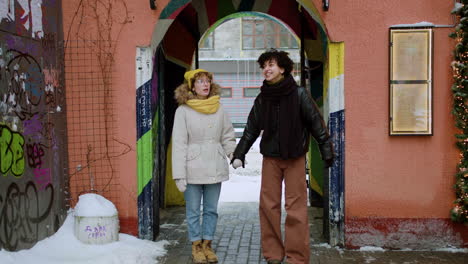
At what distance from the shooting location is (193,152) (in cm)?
486

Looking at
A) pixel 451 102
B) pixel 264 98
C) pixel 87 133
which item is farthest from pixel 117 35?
pixel 451 102

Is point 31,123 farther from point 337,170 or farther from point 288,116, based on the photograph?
point 337,170

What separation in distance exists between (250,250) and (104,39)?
2894mm

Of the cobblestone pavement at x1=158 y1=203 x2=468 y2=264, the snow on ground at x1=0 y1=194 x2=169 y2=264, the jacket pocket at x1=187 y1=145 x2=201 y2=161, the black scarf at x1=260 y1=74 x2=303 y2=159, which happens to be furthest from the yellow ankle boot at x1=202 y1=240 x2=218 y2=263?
the black scarf at x1=260 y1=74 x2=303 y2=159

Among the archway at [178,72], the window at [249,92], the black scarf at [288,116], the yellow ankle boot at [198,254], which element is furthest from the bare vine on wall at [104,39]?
the window at [249,92]

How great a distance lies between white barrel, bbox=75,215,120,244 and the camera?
5.19m

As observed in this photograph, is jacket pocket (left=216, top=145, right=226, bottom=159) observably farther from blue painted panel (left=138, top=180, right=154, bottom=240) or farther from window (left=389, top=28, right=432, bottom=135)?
window (left=389, top=28, right=432, bottom=135)

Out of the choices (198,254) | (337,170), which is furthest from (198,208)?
(337,170)

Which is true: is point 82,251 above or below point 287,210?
below

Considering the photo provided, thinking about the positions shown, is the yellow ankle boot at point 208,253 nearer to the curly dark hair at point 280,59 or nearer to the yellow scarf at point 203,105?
the yellow scarf at point 203,105

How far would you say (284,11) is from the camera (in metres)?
7.75

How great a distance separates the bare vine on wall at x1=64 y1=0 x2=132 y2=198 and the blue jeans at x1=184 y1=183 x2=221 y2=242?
1.09 meters

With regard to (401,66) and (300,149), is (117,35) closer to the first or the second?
(300,149)

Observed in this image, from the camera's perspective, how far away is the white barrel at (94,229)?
17.0 feet
